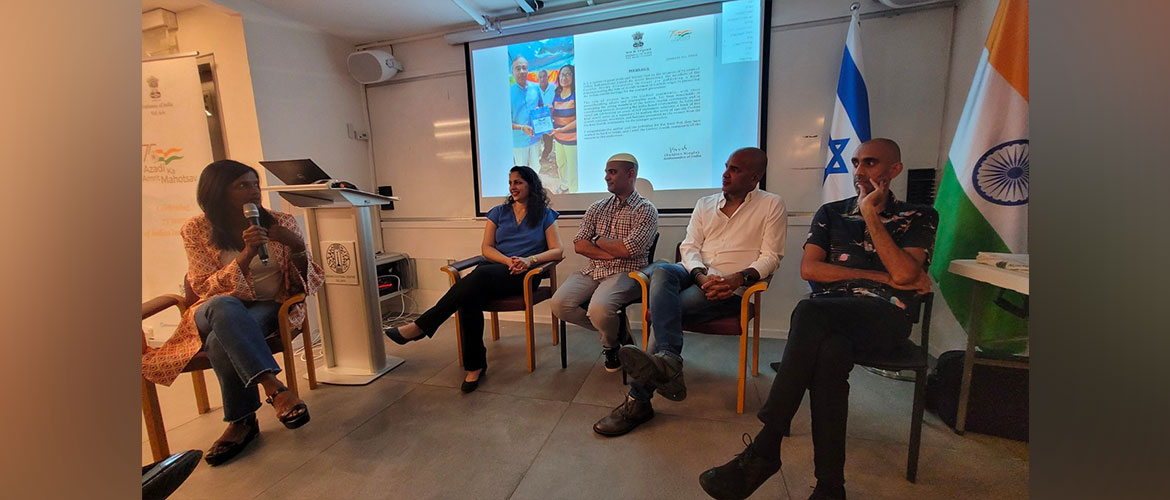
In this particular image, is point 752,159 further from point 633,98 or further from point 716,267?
point 633,98

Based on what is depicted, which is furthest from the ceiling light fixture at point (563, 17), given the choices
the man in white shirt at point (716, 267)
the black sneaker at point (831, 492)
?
the black sneaker at point (831, 492)

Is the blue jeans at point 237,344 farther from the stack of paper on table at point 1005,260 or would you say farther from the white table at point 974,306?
the white table at point 974,306

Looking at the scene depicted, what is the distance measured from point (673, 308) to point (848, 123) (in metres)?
0.92

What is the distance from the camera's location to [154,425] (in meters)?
0.63

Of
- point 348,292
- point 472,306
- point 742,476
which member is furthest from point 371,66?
point 742,476

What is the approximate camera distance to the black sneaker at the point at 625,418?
58.9 inches

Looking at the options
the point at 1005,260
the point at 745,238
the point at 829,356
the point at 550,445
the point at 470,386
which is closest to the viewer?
the point at 1005,260

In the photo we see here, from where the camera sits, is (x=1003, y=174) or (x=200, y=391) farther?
(x=200, y=391)

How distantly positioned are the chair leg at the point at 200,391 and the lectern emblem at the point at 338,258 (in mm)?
1147

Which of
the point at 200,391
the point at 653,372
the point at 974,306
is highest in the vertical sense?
the point at 974,306

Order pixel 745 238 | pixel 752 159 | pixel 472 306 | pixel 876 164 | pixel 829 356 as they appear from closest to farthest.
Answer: pixel 876 164
pixel 829 356
pixel 752 159
pixel 745 238
pixel 472 306

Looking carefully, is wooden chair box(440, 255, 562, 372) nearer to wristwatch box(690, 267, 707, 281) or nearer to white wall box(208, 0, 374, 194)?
wristwatch box(690, 267, 707, 281)
